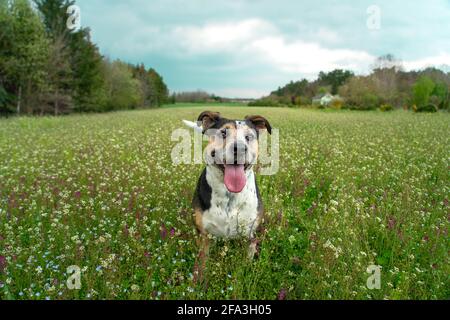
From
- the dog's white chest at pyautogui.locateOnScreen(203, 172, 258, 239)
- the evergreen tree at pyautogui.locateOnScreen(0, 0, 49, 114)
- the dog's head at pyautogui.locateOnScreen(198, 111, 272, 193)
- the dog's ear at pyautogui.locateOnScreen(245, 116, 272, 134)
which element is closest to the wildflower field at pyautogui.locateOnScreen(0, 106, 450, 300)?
the dog's white chest at pyautogui.locateOnScreen(203, 172, 258, 239)

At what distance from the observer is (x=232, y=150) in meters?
4.18

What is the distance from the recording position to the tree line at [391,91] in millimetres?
58188

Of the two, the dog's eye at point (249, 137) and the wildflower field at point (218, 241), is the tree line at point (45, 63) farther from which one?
the dog's eye at point (249, 137)

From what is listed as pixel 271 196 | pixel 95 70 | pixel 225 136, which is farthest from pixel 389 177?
pixel 95 70

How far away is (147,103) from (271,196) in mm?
94308

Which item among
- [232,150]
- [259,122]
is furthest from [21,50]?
[232,150]

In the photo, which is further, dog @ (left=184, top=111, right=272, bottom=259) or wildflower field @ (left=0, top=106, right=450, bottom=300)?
dog @ (left=184, top=111, right=272, bottom=259)

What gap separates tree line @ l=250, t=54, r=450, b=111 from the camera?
58.2 meters

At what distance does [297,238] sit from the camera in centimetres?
482

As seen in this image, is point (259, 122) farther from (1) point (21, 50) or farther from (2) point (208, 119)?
(1) point (21, 50)

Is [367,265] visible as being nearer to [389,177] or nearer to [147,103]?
[389,177]

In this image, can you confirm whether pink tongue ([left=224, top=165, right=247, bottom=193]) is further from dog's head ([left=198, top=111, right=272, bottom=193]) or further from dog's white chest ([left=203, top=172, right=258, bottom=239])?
dog's white chest ([left=203, top=172, right=258, bottom=239])

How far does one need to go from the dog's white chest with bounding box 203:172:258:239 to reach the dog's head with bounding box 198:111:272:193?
190 millimetres

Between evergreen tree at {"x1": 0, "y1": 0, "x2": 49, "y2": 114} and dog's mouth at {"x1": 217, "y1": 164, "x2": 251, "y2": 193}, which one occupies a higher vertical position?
evergreen tree at {"x1": 0, "y1": 0, "x2": 49, "y2": 114}
